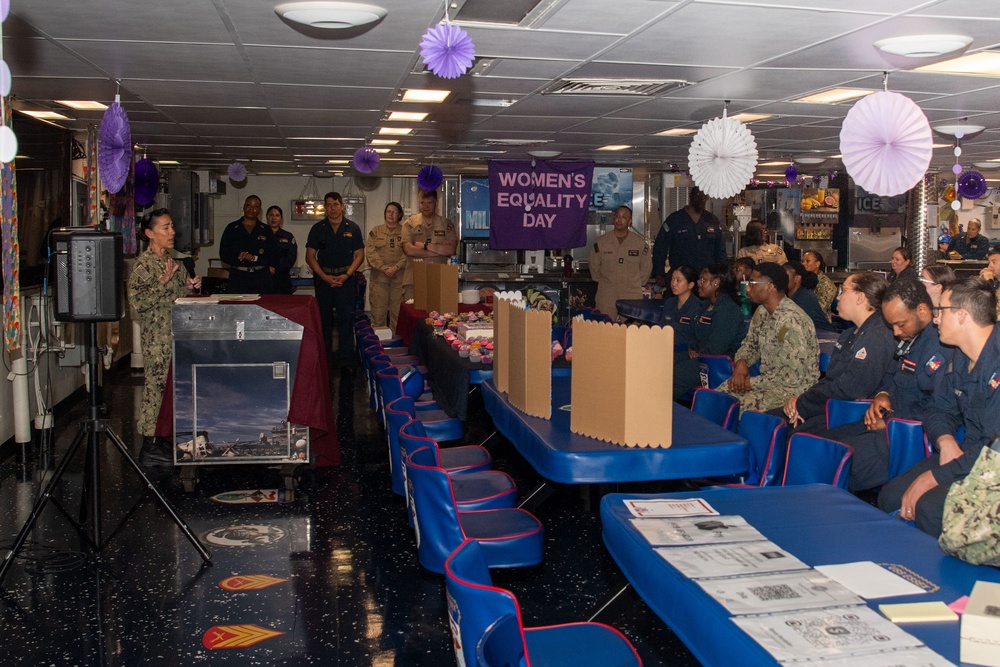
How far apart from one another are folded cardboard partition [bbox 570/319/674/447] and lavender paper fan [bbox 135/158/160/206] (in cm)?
725

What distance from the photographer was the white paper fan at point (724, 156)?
5.70m

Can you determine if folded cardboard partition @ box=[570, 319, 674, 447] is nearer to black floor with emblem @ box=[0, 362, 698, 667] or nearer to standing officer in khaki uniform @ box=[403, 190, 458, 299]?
black floor with emblem @ box=[0, 362, 698, 667]

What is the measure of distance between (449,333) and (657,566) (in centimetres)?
430

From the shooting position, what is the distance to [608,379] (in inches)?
135

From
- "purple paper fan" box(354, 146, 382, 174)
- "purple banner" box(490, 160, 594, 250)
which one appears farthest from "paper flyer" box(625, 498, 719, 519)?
"purple banner" box(490, 160, 594, 250)

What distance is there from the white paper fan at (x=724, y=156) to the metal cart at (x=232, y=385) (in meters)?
2.79

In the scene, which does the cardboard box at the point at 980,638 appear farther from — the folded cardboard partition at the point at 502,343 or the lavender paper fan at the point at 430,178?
the lavender paper fan at the point at 430,178

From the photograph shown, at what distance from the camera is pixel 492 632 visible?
1.95 metres

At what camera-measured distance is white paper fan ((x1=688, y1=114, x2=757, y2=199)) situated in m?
5.70

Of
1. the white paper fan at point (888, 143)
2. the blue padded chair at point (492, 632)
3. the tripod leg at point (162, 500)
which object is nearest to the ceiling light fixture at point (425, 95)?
the white paper fan at point (888, 143)

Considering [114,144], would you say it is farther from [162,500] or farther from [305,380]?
[162,500]

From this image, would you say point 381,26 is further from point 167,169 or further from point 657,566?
point 167,169

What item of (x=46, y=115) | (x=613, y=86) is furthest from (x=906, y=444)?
(x=46, y=115)

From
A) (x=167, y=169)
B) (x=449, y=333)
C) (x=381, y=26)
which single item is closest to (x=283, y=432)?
(x=449, y=333)
